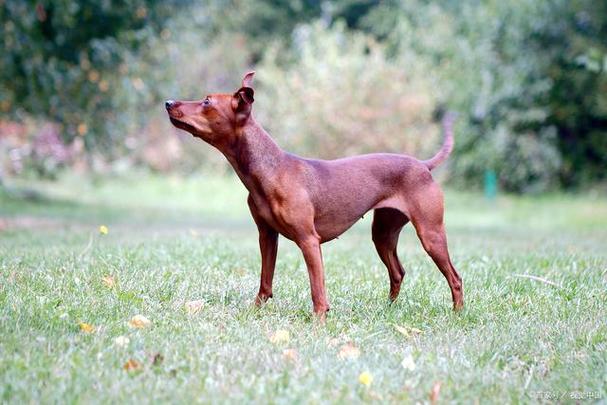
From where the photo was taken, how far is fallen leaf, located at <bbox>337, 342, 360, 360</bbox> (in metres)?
4.19

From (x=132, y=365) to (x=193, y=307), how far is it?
1.17m

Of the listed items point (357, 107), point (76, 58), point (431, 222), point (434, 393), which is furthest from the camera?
point (357, 107)

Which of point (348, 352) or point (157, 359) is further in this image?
point (348, 352)

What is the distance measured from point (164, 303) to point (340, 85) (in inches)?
645

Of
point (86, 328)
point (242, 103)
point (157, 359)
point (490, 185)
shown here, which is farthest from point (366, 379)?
point (490, 185)

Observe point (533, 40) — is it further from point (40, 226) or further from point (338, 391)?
point (338, 391)

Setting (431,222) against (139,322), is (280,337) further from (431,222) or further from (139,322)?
(431,222)

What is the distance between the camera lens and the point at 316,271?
16.1 feet

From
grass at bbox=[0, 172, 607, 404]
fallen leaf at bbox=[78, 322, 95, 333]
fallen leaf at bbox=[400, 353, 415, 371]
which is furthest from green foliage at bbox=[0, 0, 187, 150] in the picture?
fallen leaf at bbox=[400, 353, 415, 371]

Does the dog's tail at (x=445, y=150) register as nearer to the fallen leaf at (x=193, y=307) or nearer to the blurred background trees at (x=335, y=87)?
the fallen leaf at (x=193, y=307)

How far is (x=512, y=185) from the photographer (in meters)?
23.6

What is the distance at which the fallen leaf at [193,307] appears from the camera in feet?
16.3

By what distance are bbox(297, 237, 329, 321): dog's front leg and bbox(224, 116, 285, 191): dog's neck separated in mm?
492

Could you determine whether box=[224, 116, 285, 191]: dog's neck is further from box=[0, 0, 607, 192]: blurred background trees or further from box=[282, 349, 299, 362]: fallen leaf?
box=[0, 0, 607, 192]: blurred background trees
